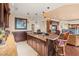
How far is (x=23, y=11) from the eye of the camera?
1854mm

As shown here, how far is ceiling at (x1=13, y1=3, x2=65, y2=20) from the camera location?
182cm

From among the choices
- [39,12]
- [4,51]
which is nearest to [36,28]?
[39,12]

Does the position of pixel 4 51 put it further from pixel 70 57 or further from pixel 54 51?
pixel 70 57

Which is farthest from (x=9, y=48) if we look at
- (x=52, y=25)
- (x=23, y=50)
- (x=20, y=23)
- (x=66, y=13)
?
(x=66, y=13)

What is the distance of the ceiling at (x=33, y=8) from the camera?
5.96 ft

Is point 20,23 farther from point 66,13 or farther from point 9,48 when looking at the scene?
point 66,13

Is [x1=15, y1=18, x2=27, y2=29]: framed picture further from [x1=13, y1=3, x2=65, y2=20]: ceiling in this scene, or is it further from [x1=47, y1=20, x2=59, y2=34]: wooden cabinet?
[x1=47, y1=20, x2=59, y2=34]: wooden cabinet

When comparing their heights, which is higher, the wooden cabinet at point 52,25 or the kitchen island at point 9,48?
the wooden cabinet at point 52,25

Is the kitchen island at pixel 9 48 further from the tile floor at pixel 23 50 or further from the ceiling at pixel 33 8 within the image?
the ceiling at pixel 33 8

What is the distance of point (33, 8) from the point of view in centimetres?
184

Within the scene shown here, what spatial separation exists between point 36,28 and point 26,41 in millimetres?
280

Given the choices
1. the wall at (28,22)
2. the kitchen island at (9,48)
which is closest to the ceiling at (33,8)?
the wall at (28,22)

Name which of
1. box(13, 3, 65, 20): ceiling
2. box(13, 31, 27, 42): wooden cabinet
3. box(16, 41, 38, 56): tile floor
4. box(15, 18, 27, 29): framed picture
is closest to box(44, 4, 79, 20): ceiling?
box(13, 3, 65, 20): ceiling

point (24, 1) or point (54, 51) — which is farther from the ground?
point (24, 1)
